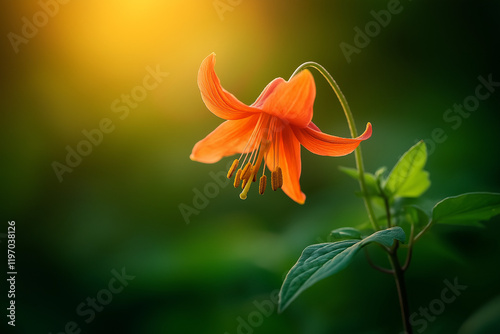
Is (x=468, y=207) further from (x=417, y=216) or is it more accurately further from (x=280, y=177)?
(x=280, y=177)

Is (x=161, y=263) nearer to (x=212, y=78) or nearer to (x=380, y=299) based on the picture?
(x=380, y=299)

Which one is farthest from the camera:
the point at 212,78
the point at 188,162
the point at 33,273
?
the point at 188,162

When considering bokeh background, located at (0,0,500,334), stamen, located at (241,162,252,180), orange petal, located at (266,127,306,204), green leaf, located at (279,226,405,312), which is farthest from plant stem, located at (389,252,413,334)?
bokeh background, located at (0,0,500,334)

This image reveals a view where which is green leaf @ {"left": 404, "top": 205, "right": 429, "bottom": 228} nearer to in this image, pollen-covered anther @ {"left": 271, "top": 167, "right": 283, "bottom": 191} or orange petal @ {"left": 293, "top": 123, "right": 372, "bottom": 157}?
orange petal @ {"left": 293, "top": 123, "right": 372, "bottom": 157}

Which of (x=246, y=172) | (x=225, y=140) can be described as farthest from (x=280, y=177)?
(x=225, y=140)

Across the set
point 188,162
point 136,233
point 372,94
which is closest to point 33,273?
point 136,233

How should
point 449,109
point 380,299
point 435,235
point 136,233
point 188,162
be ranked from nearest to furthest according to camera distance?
1. point 435,235
2. point 380,299
3. point 136,233
4. point 449,109
5. point 188,162

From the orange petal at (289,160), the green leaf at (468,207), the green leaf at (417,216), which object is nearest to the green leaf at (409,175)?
the green leaf at (417,216)
